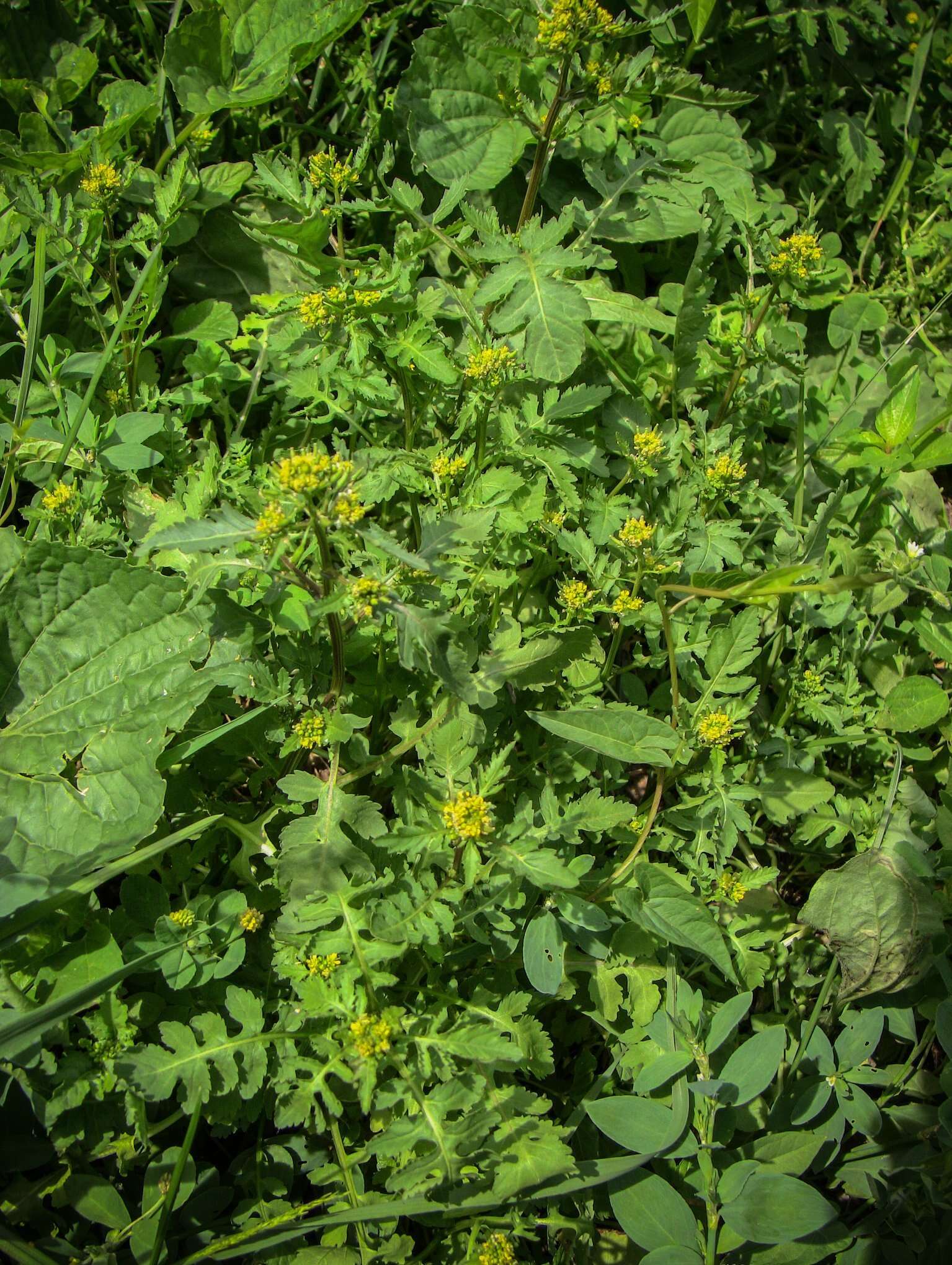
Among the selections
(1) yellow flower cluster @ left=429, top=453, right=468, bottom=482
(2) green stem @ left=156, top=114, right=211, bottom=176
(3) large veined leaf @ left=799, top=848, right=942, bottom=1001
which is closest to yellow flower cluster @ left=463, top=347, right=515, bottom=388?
(1) yellow flower cluster @ left=429, top=453, right=468, bottom=482

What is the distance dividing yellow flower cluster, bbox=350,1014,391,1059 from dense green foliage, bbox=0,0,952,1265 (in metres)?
0.01

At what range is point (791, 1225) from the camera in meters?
2.52

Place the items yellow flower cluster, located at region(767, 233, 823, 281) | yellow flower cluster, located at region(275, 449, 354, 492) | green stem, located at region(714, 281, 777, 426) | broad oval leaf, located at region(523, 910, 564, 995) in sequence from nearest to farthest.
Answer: yellow flower cluster, located at region(275, 449, 354, 492) < broad oval leaf, located at region(523, 910, 564, 995) < yellow flower cluster, located at region(767, 233, 823, 281) < green stem, located at region(714, 281, 777, 426)

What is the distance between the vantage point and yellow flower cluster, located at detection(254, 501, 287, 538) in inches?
80.4

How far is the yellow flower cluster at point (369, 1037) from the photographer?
2199 mm

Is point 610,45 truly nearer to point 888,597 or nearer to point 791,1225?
point 888,597

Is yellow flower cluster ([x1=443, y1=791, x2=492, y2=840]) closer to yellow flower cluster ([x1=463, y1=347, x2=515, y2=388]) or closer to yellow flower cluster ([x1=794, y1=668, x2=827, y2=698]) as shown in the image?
yellow flower cluster ([x1=463, y1=347, x2=515, y2=388])

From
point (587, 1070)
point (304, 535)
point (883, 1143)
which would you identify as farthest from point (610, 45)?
point (883, 1143)

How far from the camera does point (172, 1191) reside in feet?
7.53

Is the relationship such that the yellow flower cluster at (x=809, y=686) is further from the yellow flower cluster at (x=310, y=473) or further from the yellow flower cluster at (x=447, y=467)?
the yellow flower cluster at (x=310, y=473)

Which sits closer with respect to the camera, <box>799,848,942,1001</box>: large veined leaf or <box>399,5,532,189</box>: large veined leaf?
<box>799,848,942,1001</box>: large veined leaf

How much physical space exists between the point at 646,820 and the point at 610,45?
3102 mm

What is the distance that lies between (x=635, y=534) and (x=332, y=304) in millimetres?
1070

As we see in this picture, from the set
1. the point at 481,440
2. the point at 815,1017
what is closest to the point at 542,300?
the point at 481,440
